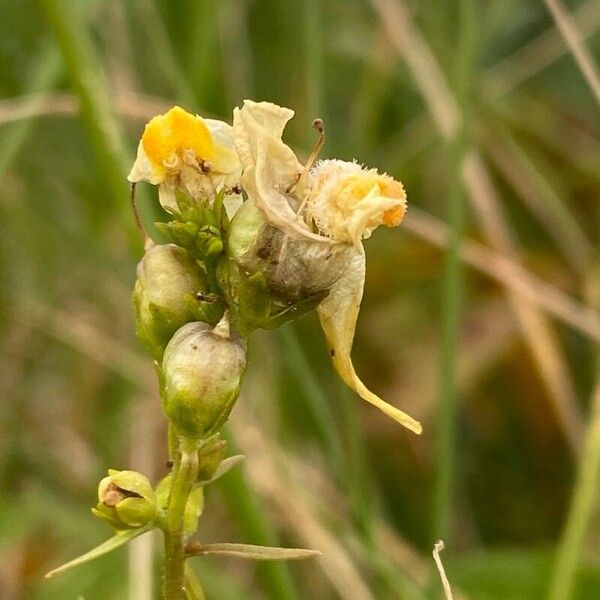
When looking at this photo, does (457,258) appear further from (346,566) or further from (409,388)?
(409,388)

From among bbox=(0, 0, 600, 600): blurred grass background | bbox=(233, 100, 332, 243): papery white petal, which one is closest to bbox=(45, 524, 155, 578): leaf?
bbox=(233, 100, 332, 243): papery white petal

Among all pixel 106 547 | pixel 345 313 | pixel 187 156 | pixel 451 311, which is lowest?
pixel 106 547

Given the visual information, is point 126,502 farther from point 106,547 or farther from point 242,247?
point 242,247

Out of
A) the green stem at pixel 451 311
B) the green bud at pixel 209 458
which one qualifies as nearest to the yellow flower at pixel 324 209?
the green bud at pixel 209 458

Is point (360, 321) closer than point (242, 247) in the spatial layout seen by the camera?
No

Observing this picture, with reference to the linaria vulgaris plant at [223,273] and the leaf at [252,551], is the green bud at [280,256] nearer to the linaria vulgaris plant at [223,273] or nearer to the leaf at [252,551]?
the linaria vulgaris plant at [223,273]

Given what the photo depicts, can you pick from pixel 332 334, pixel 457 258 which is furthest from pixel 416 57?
pixel 332 334

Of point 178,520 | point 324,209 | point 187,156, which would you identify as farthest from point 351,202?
point 178,520
